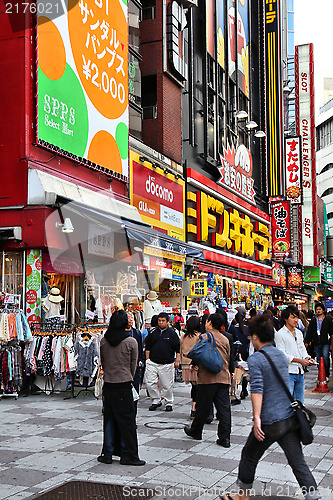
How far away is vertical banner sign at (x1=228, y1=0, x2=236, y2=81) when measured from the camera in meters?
31.6

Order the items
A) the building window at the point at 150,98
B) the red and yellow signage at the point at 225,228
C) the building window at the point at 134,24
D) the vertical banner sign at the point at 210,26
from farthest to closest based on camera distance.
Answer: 1. the vertical banner sign at the point at 210,26
2. the red and yellow signage at the point at 225,228
3. the building window at the point at 150,98
4. the building window at the point at 134,24

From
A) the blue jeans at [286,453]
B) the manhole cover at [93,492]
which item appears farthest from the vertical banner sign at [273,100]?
the blue jeans at [286,453]

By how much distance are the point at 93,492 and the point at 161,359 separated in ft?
15.9

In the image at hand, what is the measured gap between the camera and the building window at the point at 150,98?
2238cm

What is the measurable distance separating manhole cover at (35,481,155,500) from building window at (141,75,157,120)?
1819 cm

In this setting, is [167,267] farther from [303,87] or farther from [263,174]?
[303,87]

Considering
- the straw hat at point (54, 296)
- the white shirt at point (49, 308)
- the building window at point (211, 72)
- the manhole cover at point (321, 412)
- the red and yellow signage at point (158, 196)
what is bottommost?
the manhole cover at point (321, 412)

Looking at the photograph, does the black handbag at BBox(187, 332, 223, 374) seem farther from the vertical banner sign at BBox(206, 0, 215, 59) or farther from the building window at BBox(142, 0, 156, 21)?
the vertical banner sign at BBox(206, 0, 215, 59)

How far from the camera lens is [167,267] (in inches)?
805

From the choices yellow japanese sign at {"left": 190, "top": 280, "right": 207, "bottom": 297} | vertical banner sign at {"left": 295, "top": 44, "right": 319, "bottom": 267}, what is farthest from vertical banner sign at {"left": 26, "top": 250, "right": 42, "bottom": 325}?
vertical banner sign at {"left": 295, "top": 44, "right": 319, "bottom": 267}

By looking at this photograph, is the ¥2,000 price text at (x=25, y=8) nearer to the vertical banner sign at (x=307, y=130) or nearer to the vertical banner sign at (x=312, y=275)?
the vertical banner sign at (x=307, y=130)

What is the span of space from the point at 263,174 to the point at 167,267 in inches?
764

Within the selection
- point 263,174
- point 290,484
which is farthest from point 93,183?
point 263,174

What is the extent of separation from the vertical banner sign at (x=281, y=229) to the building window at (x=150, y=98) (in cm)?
1834
